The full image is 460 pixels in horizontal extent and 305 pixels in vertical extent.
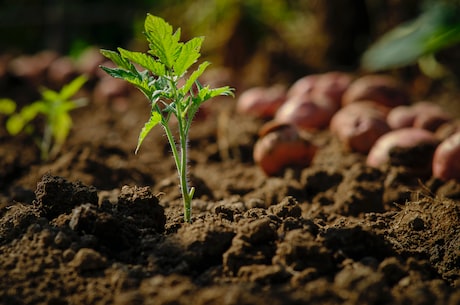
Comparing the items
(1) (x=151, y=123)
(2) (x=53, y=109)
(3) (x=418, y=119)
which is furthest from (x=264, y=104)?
(1) (x=151, y=123)

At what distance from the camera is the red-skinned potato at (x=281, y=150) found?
10.00 ft

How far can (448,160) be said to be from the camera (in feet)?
9.02

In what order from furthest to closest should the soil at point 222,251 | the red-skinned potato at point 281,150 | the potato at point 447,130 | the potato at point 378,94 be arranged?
the potato at point 378,94 < the potato at point 447,130 < the red-skinned potato at point 281,150 < the soil at point 222,251

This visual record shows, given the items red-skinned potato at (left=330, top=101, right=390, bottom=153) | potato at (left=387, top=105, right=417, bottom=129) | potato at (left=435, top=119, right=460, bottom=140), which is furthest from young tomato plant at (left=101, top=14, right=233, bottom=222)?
potato at (left=387, top=105, right=417, bottom=129)

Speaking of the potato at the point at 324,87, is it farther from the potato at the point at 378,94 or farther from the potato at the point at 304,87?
the potato at the point at 378,94

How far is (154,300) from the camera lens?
1438 mm

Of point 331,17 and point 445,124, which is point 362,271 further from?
point 331,17

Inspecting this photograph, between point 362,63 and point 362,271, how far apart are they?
13.4 ft

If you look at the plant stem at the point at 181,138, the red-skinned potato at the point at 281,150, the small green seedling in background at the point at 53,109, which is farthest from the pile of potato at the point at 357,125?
the plant stem at the point at 181,138

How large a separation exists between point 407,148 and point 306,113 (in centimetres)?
95

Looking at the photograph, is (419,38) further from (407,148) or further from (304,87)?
(407,148)

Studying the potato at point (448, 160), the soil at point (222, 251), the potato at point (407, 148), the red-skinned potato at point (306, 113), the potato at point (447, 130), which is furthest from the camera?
the red-skinned potato at point (306, 113)

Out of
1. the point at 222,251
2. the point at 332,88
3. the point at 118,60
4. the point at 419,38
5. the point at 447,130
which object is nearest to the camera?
the point at 222,251

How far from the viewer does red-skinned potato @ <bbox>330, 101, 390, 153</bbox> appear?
10.8 feet
